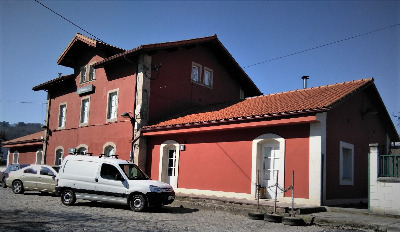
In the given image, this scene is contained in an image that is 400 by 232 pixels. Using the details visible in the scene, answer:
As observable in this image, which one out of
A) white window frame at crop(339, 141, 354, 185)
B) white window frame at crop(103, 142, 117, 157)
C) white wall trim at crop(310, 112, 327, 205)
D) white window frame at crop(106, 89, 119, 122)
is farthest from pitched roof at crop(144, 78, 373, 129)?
white window frame at crop(106, 89, 119, 122)

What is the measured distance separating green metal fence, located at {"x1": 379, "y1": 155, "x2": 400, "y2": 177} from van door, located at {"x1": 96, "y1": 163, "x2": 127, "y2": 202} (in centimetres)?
767

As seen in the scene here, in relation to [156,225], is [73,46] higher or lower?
higher

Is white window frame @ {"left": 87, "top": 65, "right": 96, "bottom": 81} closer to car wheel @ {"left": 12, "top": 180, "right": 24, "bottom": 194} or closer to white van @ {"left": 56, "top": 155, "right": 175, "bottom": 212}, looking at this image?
car wheel @ {"left": 12, "top": 180, "right": 24, "bottom": 194}

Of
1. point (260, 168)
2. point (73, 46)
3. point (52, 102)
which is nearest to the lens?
point (260, 168)

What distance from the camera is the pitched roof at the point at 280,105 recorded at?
469 inches

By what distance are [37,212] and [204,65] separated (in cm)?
1300

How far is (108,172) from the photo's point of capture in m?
11.4

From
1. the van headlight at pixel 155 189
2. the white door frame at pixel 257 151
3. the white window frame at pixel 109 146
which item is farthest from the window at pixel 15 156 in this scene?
the white door frame at pixel 257 151

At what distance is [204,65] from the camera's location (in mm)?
20250

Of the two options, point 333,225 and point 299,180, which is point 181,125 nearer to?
point 299,180

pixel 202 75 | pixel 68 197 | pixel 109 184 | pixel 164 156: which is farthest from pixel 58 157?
pixel 109 184

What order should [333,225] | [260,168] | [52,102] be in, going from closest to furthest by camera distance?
[333,225]
[260,168]
[52,102]

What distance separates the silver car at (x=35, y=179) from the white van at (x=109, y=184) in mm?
2805

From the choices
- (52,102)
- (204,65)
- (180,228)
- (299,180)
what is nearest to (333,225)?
(299,180)
